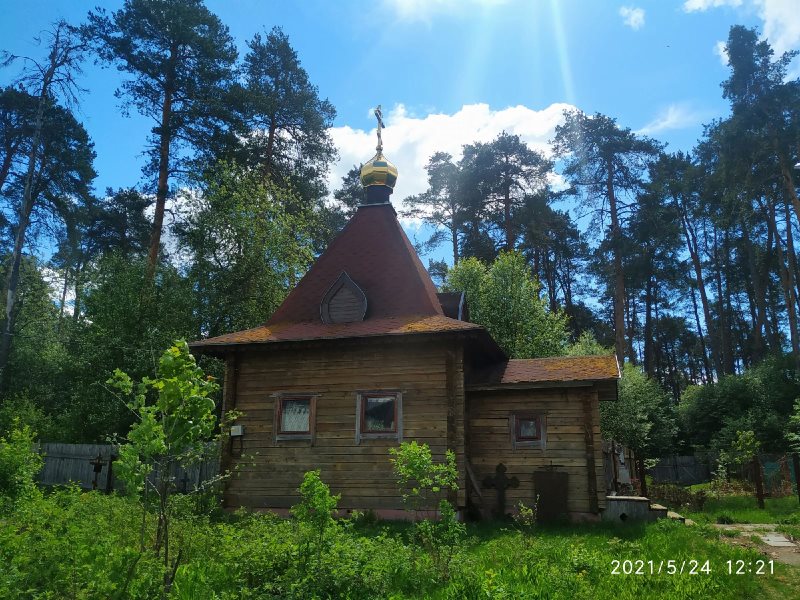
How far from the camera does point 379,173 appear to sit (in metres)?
17.0

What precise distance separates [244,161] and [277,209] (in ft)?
12.8

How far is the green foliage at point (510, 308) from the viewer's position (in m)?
24.8

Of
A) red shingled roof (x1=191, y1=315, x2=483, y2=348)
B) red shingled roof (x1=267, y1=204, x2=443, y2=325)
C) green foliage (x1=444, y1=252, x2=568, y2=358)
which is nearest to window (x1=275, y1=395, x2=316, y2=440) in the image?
red shingled roof (x1=191, y1=315, x2=483, y2=348)

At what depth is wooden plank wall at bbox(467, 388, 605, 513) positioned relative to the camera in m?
11.9

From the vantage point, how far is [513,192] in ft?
109

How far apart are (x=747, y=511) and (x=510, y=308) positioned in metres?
12.9

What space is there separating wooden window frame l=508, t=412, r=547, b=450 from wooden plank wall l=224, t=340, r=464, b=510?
1.39m

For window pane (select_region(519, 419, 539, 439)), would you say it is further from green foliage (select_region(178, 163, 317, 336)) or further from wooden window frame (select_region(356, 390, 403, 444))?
green foliage (select_region(178, 163, 317, 336))

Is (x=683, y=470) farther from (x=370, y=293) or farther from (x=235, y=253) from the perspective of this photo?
(x=235, y=253)

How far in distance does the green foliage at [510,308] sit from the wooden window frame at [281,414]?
13.0 metres

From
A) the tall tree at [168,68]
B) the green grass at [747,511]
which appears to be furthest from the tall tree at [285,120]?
the green grass at [747,511]

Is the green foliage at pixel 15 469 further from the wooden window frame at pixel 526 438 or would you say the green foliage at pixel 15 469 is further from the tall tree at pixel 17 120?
the tall tree at pixel 17 120

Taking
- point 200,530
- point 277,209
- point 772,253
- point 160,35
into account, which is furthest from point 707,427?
point 160,35

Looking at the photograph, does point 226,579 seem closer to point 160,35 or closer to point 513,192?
point 160,35
